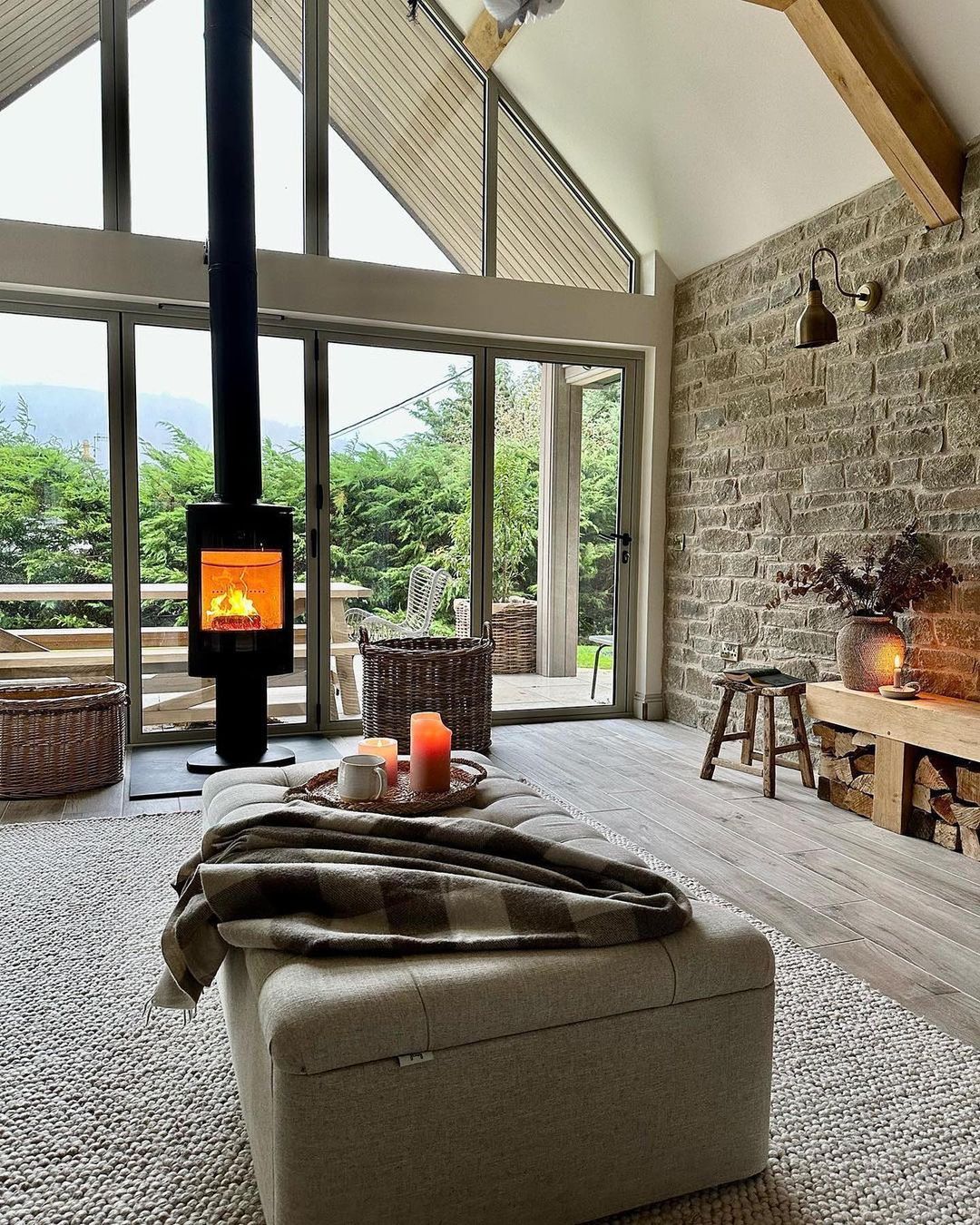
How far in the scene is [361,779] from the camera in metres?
2.07

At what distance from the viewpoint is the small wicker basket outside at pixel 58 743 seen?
12.0 feet

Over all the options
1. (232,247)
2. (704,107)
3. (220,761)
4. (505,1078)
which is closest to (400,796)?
(505,1078)

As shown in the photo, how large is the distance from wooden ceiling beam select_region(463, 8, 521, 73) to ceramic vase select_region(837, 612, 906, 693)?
3.33m

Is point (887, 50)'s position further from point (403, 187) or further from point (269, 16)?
point (269, 16)

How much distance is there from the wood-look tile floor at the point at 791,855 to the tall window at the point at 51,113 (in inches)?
107

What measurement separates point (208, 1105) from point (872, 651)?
2962 millimetres

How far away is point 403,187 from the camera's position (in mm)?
4879

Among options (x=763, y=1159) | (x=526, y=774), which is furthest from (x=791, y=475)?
(x=763, y=1159)

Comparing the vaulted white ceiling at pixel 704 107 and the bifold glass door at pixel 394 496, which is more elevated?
the vaulted white ceiling at pixel 704 107

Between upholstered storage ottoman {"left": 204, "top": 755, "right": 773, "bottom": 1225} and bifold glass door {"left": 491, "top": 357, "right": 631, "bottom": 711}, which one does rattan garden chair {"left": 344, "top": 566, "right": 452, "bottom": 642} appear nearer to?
bifold glass door {"left": 491, "top": 357, "right": 631, "bottom": 711}

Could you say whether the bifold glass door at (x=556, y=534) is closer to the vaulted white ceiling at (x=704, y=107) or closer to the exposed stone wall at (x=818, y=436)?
the exposed stone wall at (x=818, y=436)

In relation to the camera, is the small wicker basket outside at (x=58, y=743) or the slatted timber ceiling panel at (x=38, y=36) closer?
the small wicker basket outside at (x=58, y=743)

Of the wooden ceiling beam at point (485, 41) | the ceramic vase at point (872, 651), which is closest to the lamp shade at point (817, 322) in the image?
the ceramic vase at point (872, 651)

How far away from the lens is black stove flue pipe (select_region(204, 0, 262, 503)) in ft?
12.1
